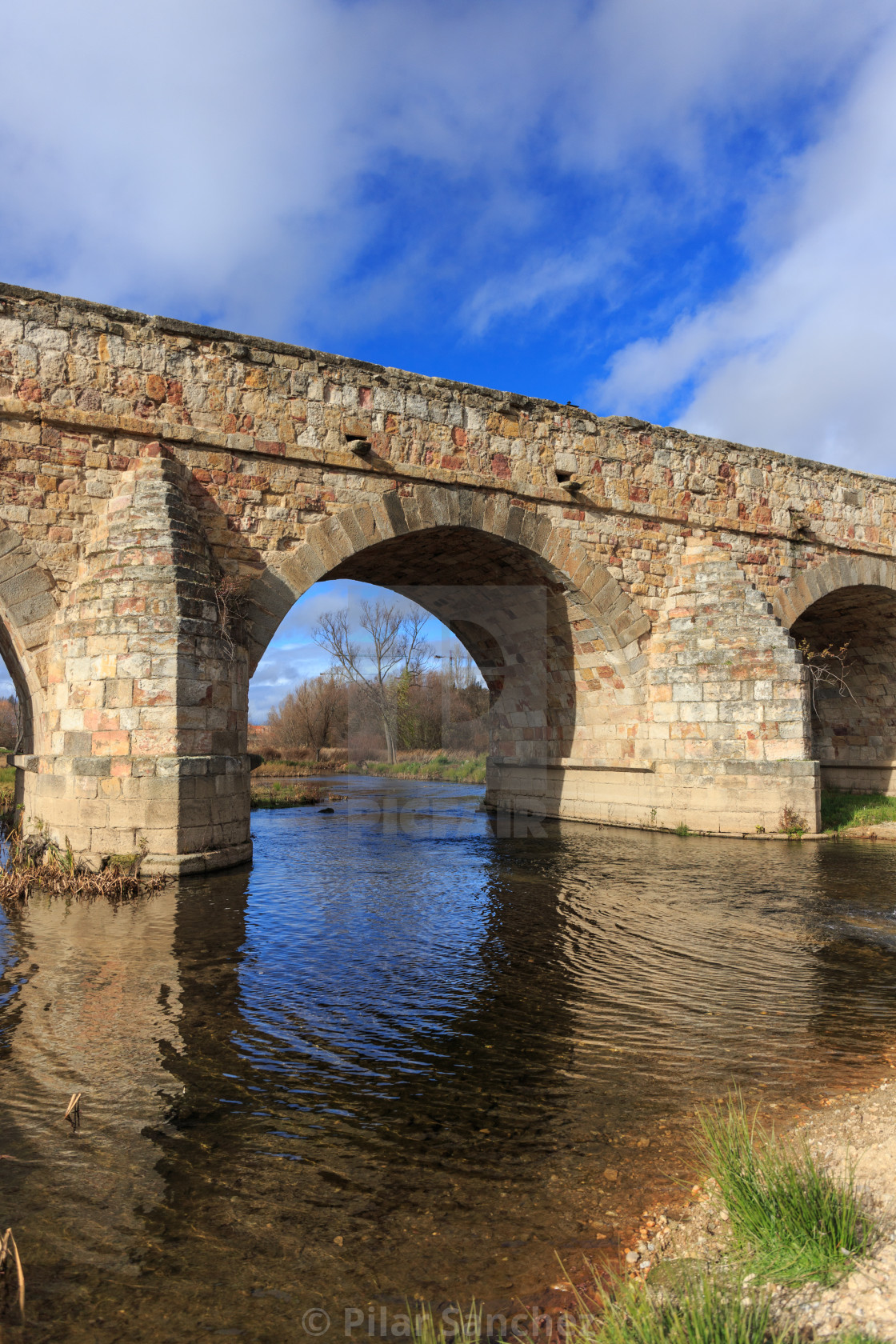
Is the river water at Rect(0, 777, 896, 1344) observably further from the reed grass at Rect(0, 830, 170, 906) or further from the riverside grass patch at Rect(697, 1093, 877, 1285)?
the riverside grass patch at Rect(697, 1093, 877, 1285)

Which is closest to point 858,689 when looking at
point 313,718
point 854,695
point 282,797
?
point 854,695

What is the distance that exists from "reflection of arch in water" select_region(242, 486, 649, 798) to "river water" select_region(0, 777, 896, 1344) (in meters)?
4.17

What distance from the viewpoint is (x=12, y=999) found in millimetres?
4426

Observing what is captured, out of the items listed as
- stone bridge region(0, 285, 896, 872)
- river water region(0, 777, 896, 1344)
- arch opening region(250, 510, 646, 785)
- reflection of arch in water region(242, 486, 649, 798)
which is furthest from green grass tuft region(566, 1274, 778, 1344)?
arch opening region(250, 510, 646, 785)

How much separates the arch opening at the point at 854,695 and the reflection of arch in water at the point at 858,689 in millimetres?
16

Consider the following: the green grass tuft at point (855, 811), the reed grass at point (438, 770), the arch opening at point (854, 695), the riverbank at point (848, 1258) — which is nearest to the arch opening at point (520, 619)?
the green grass tuft at point (855, 811)

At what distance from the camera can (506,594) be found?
498 inches

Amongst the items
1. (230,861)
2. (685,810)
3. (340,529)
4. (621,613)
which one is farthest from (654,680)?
(230,861)

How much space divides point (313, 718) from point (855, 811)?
24766 mm

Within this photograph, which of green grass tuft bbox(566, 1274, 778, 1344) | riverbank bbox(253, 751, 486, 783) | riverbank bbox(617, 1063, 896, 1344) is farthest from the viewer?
riverbank bbox(253, 751, 486, 783)

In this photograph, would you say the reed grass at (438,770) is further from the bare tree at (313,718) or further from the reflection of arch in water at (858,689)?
the reflection of arch in water at (858,689)

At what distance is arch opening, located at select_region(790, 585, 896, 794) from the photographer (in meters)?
15.8

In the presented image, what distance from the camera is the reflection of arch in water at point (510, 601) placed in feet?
31.4

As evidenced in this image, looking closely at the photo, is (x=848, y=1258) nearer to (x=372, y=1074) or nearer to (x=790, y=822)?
(x=372, y=1074)
